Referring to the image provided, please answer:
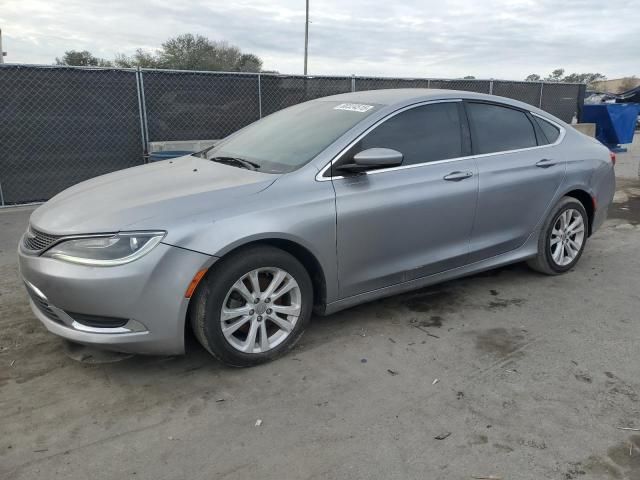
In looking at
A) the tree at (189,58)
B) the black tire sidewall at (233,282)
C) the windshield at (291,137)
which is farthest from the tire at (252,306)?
the tree at (189,58)

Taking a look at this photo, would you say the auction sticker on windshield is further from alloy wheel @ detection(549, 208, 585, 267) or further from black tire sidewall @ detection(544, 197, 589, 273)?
alloy wheel @ detection(549, 208, 585, 267)

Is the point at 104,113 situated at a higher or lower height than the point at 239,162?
higher

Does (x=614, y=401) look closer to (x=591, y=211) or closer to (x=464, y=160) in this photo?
(x=464, y=160)

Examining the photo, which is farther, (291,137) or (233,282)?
(291,137)

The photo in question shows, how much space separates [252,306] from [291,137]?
1347 millimetres

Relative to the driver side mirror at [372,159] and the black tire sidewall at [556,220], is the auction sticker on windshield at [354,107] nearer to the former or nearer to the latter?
the driver side mirror at [372,159]

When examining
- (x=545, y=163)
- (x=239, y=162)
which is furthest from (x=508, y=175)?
(x=239, y=162)

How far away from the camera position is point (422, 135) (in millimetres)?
3836

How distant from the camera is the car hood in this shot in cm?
283

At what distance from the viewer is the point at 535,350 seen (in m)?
3.44

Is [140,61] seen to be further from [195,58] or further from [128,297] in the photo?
[128,297]

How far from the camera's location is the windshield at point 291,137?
137 inches

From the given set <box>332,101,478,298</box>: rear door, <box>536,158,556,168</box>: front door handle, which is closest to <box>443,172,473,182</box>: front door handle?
<box>332,101,478,298</box>: rear door

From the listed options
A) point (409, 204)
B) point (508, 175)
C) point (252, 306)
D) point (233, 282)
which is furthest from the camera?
point (508, 175)
